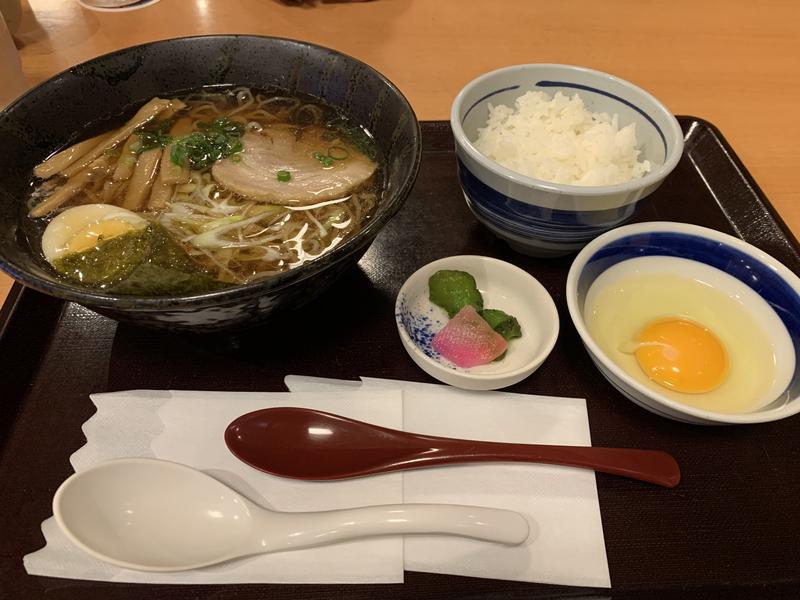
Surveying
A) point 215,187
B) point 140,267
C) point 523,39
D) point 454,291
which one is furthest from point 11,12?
point 454,291

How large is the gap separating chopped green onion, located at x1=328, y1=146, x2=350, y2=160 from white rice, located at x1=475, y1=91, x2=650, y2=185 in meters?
0.40

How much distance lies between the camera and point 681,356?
130cm

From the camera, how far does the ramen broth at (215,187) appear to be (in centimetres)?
Answer: 125

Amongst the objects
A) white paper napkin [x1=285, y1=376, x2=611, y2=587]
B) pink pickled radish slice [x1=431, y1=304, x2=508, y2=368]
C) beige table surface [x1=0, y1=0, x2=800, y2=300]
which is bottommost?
white paper napkin [x1=285, y1=376, x2=611, y2=587]

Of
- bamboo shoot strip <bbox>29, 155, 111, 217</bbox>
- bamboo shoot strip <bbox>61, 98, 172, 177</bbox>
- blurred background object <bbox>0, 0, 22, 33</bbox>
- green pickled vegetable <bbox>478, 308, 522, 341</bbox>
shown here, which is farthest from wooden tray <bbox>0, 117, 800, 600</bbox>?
blurred background object <bbox>0, 0, 22, 33</bbox>

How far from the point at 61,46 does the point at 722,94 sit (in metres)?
2.93

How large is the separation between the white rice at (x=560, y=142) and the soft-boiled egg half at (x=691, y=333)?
0.28 m

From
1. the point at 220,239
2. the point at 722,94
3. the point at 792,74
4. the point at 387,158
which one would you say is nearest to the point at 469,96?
the point at 387,158

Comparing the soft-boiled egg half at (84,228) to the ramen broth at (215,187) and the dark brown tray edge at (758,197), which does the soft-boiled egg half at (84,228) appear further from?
the dark brown tray edge at (758,197)

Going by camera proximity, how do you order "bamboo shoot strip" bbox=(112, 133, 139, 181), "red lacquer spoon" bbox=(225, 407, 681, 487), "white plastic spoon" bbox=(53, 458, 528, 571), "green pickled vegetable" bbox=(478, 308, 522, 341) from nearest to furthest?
"white plastic spoon" bbox=(53, 458, 528, 571) < "red lacquer spoon" bbox=(225, 407, 681, 487) < "green pickled vegetable" bbox=(478, 308, 522, 341) < "bamboo shoot strip" bbox=(112, 133, 139, 181)

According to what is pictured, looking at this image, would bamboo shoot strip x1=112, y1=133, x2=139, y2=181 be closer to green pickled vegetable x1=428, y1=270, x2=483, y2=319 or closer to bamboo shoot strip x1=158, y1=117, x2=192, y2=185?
bamboo shoot strip x1=158, y1=117, x2=192, y2=185

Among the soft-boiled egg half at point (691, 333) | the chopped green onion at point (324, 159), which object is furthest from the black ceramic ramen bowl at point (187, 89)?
the soft-boiled egg half at point (691, 333)

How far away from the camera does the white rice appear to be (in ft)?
4.95

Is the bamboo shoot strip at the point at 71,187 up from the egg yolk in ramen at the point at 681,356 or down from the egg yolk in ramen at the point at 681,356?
up
